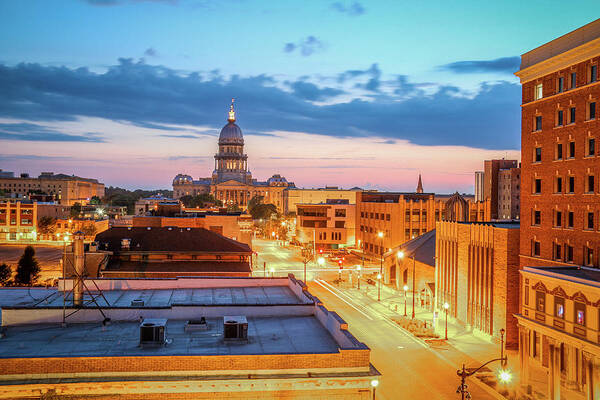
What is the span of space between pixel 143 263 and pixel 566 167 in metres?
41.7

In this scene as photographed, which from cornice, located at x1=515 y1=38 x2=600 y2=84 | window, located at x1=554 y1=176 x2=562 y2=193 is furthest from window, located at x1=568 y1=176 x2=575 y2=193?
cornice, located at x1=515 y1=38 x2=600 y2=84

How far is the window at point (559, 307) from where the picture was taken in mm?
29641

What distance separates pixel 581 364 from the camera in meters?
30.0

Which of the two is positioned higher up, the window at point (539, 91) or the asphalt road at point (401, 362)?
the window at point (539, 91)

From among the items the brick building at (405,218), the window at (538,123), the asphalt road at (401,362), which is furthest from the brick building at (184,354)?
the brick building at (405,218)

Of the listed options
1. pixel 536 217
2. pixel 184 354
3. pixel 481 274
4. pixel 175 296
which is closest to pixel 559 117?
pixel 536 217

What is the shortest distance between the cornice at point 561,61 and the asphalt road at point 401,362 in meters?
21.0

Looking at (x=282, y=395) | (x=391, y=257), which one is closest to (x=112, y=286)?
(x=282, y=395)

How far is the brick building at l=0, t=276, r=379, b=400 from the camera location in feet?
63.0

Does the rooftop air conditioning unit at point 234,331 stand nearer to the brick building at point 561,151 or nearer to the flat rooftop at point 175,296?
the flat rooftop at point 175,296

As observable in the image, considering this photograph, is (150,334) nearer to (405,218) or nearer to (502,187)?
(405,218)

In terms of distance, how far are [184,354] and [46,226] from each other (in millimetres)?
120311

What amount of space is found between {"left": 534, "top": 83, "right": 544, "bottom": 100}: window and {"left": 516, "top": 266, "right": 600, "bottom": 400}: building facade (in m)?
12.4

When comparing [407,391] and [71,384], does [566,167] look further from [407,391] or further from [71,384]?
[71,384]
